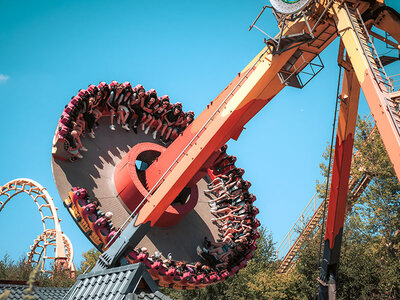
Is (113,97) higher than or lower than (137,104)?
lower

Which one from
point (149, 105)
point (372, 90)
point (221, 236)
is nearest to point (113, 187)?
point (149, 105)

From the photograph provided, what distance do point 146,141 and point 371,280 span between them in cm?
1173

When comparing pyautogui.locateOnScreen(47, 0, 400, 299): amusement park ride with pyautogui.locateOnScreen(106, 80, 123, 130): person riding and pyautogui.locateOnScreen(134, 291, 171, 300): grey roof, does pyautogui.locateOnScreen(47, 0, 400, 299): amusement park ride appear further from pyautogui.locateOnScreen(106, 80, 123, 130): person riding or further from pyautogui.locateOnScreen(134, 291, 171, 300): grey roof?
pyautogui.locateOnScreen(134, 291, 171, 300): grey roof

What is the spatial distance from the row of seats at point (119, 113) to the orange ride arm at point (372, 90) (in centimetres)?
787

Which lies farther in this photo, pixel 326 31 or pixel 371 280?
pixel 371 280

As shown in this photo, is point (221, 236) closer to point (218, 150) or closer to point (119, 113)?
point (218, 150)

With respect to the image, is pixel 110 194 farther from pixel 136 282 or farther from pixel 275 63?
pixel 136 282

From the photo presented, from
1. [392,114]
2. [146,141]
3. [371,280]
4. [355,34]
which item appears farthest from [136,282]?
[371,280]

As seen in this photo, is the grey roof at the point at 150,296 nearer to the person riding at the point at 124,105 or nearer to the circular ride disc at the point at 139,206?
the circular ride disc at the point at 139,206

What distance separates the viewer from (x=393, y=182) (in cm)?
2555

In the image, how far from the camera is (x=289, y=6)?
35.9 feet

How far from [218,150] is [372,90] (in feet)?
18.5

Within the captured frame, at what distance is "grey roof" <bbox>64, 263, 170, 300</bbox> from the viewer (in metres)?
6.31

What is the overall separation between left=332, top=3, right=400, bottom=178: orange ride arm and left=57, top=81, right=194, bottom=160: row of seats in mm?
7874
